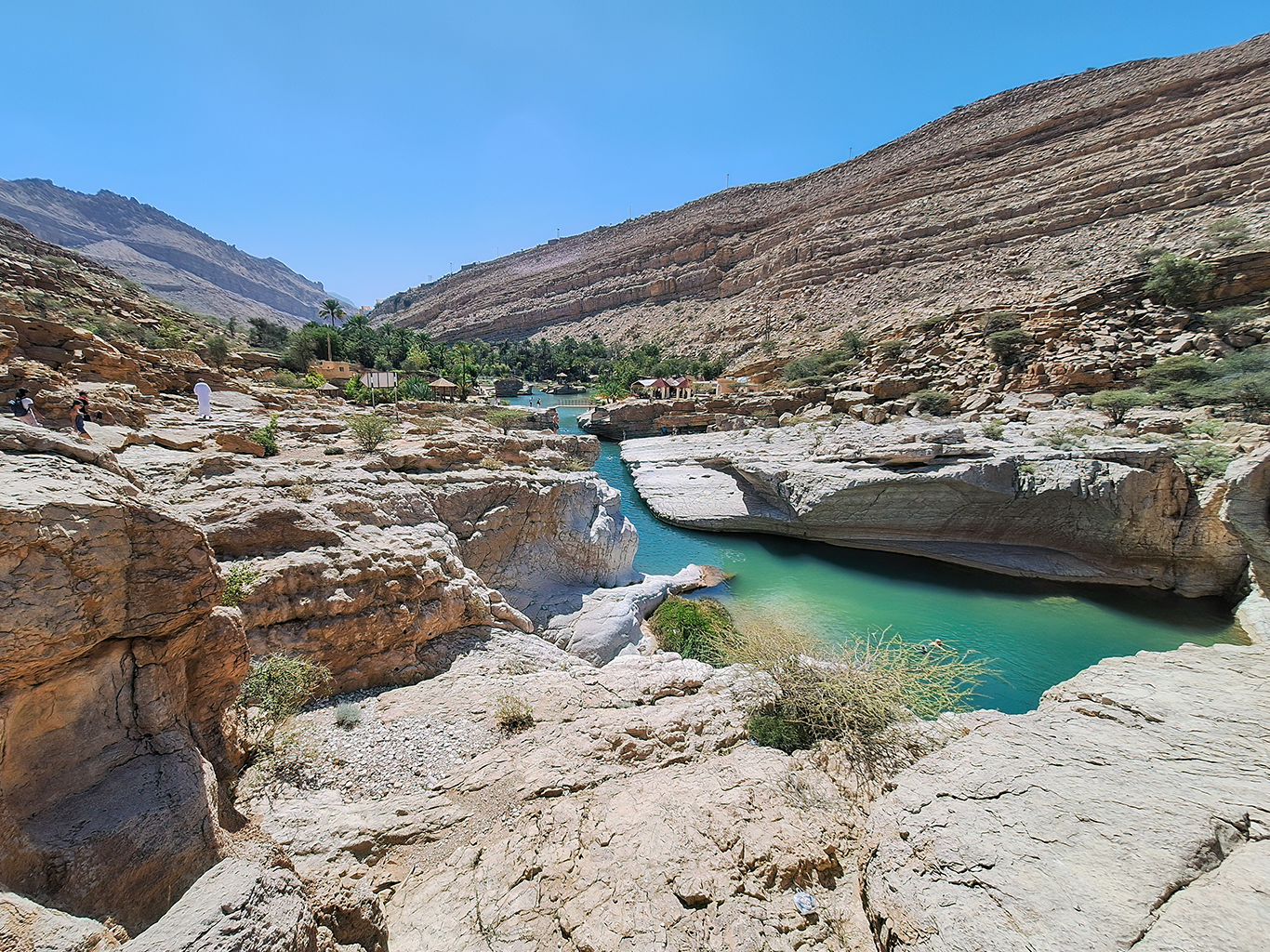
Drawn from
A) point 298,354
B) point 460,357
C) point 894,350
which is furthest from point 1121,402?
point 460,357

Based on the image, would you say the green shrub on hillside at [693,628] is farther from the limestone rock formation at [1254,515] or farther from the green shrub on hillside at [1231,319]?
the green shrub on hillside at [1231,319]

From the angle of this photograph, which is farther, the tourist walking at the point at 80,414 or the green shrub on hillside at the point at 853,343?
the green shrub on hillside at the point at 853,343

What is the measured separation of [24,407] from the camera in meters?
7.02

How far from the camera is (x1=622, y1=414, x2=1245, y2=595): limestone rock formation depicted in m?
10.4

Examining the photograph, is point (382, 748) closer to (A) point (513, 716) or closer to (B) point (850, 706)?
(A) point (513, 716)

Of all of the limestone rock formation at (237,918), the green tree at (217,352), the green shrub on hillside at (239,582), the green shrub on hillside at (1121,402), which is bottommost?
the limestone rock formation at (237,918)

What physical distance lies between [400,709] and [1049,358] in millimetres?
23021

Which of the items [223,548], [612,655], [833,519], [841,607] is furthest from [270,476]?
[833,519]

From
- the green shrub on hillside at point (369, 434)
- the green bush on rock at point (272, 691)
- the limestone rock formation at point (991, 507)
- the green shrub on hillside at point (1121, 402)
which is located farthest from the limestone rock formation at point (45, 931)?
the green shrub on hillside at point (1121, 402)

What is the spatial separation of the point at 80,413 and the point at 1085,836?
1208 centimetres

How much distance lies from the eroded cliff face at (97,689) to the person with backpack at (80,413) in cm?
592

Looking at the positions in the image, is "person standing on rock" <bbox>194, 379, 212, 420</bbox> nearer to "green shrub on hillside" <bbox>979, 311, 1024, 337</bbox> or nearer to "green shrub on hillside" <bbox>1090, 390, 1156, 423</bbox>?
"green shrub on hillside" <bbox>1090, 390, 1156, 423</bbox>

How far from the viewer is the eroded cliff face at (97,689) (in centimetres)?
197

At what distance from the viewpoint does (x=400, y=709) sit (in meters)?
4.85
